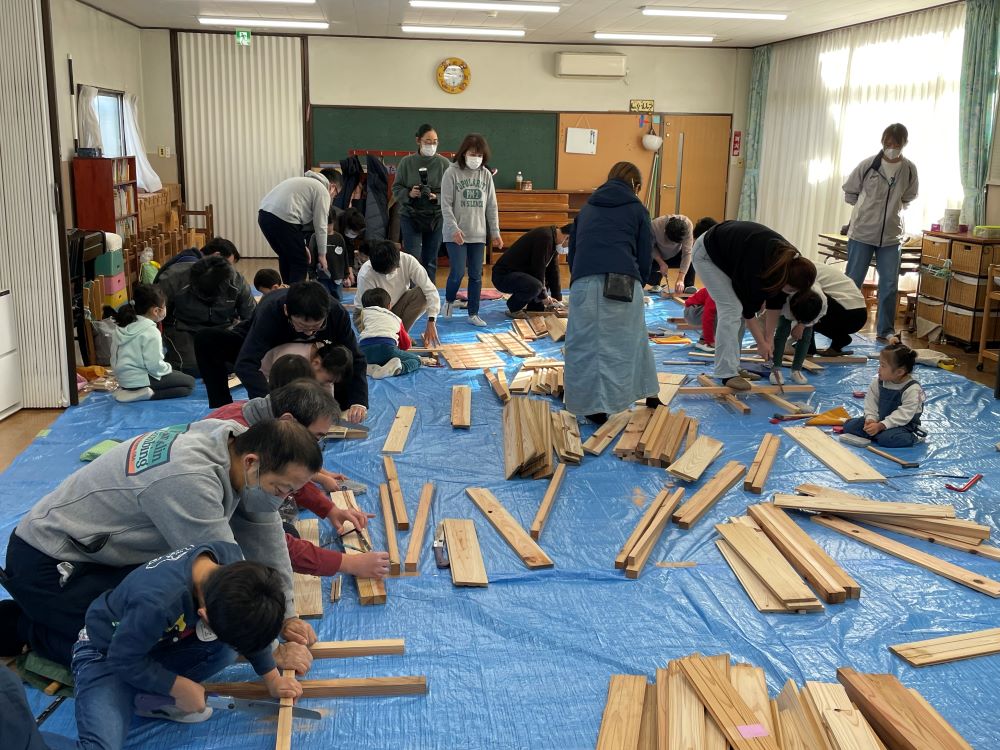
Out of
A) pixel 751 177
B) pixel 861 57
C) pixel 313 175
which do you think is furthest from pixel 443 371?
pixel 751 177

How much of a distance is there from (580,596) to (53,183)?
402 cm

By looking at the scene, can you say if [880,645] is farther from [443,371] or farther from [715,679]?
[443,371]

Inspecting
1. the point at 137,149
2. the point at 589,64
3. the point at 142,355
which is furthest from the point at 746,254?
the point at 137,149

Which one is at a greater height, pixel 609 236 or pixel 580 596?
pixel 609 236

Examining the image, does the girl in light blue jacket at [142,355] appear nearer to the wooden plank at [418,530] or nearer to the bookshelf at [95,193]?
the wooden plank at [418,530]

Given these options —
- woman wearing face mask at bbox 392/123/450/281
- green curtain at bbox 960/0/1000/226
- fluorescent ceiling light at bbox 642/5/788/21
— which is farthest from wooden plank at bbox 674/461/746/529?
fluorescent ceiling light at bbox 642/5/788/21

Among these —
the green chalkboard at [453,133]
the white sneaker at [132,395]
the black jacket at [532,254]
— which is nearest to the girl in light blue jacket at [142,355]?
the white sneaker at [132,395]

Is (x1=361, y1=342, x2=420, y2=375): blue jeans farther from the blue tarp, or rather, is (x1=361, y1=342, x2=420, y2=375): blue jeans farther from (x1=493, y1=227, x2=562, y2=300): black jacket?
(x1=493, y1=227, x2=562, y2=300): black jacket

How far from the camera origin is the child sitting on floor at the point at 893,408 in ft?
16.6

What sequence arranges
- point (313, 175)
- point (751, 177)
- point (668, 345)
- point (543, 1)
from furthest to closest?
point (751, 177), point (543, 1), point (313, 175), point (668, 345)

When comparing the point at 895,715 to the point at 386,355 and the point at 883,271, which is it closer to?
the point at 386,355

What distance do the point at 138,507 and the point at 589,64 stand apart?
11401 millimetres

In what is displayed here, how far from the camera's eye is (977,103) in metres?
8.46

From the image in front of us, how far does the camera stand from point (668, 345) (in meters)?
7.62
